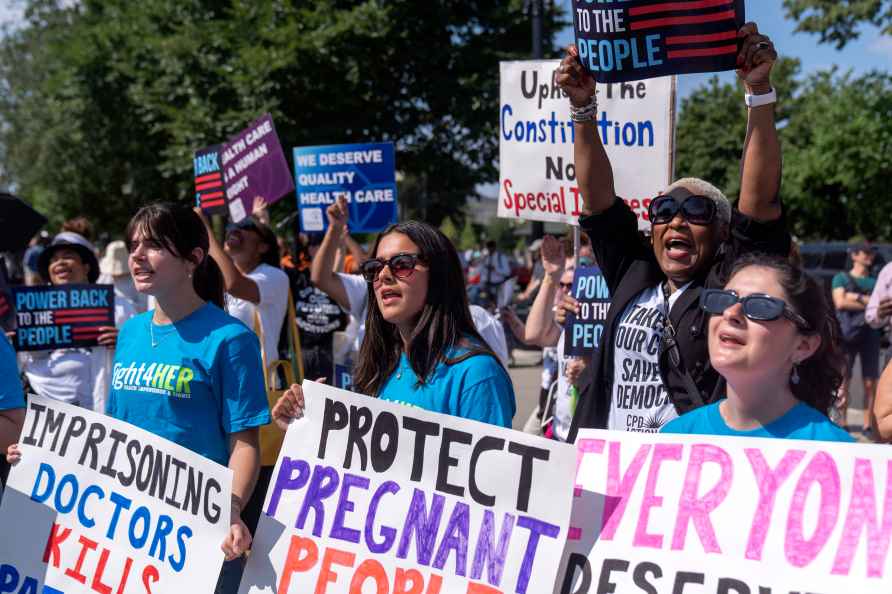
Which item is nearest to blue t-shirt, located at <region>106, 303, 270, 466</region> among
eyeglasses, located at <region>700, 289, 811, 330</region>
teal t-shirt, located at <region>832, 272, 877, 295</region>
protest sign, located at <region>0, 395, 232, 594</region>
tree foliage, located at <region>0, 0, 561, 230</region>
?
protest sign, located at <region>0, 395, 232, 594</region>

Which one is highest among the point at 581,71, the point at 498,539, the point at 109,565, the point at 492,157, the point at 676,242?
the point at 492,157

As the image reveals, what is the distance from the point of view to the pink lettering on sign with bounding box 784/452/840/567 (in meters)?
2.17

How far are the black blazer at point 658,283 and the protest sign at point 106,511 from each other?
1235 mm

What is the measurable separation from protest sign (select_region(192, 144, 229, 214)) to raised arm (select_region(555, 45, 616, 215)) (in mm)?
3832

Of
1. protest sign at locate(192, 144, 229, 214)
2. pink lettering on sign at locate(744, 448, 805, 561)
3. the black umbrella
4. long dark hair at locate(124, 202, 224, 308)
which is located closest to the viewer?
pink lettering on sign at locate(744, 448, 805, 561)

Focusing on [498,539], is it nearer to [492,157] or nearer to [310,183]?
[310,183]

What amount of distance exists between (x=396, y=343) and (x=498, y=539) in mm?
863

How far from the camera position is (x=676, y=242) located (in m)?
3.07

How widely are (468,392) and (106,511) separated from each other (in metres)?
1.27

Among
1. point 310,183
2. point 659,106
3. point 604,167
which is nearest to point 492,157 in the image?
point 310,183

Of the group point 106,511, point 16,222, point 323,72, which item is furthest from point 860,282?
point 323,72

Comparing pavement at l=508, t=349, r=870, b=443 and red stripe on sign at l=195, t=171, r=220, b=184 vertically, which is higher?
red stripe on sign at l=195, t=171, r=220, b=184

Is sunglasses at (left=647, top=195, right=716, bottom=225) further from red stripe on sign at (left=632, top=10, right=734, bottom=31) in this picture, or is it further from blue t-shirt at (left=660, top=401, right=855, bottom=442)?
blue t-shirt at (left=660, top=401, right=855, bottom=442)

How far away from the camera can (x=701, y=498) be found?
7.63 feet
